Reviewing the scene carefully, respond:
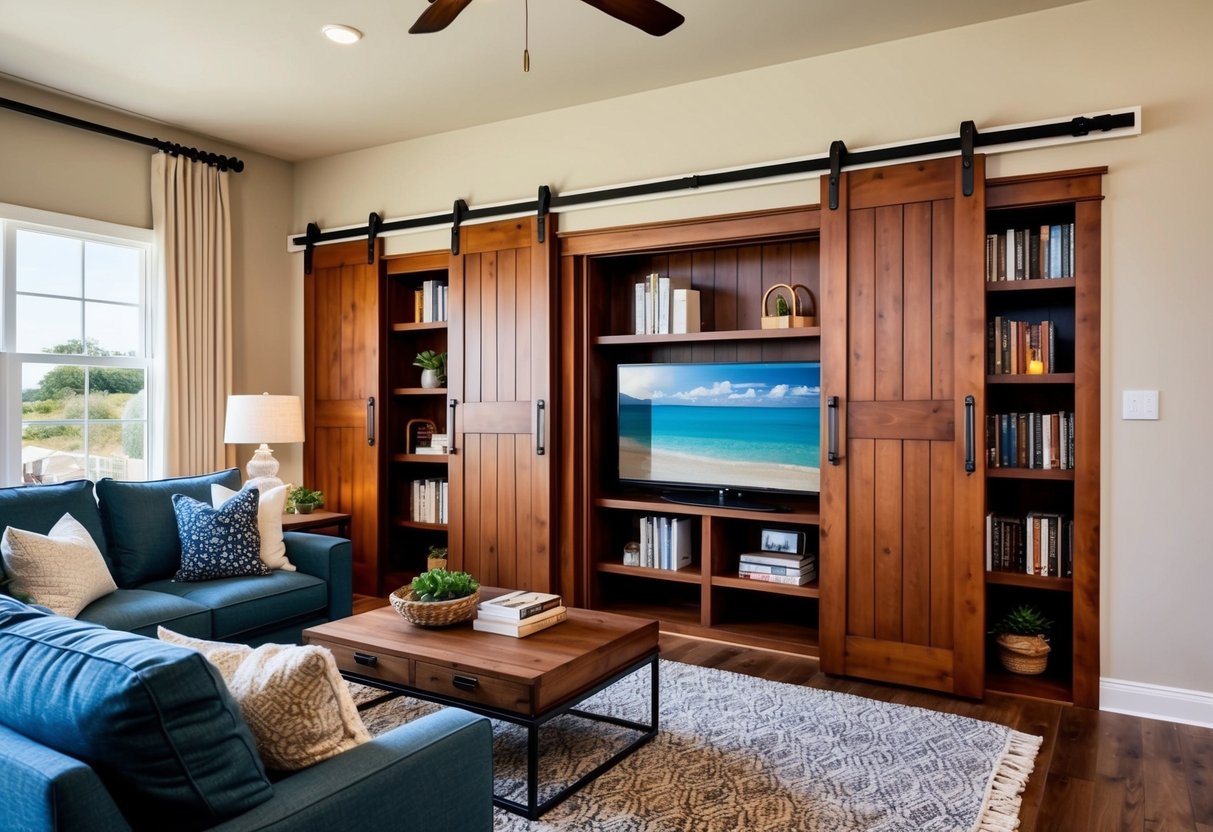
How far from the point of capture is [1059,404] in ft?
11.6

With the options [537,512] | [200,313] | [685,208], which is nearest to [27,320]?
[200,313]

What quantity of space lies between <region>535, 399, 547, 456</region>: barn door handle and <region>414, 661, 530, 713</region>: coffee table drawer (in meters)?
1.97

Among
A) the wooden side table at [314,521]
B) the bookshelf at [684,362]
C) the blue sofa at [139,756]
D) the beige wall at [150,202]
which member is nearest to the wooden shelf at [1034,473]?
the bookshelf at [684,362]

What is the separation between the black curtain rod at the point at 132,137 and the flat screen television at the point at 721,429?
274cm

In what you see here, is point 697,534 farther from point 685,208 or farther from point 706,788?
point 706,788

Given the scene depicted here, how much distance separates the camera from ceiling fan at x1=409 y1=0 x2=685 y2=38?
2.33 m

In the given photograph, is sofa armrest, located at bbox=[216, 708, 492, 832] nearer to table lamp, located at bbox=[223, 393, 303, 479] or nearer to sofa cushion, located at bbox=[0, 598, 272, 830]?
sofa cushion, located at bbox=[0, 598, 272, 830]

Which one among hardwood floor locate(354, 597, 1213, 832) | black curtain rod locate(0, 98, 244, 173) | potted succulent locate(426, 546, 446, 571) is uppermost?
black curtain rod locate(0, 98, 244, 173)

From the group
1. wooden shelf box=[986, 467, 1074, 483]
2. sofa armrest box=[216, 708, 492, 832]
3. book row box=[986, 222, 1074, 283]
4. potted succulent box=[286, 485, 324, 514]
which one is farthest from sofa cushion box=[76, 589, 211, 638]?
book row box=[986, 222, 1074, 283]

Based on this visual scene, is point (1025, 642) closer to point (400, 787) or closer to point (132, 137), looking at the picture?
point (400, 787)

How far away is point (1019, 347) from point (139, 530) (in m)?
3.66

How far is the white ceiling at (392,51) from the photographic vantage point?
326 cm

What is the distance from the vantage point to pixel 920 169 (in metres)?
3.40

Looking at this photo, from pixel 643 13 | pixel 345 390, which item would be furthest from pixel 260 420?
pixel 643 13
